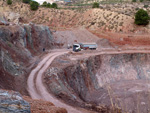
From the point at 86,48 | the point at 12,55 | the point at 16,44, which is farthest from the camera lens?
the point at 86,48

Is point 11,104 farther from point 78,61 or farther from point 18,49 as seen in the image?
point 78,61

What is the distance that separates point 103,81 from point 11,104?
3053 centimetres

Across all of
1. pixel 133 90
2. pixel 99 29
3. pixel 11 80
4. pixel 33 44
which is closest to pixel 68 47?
pixel 33 44

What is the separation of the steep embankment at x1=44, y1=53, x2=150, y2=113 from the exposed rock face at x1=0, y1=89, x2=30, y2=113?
11.5m

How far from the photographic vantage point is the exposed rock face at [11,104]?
26.6 feet

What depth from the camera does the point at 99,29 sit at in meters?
61.4

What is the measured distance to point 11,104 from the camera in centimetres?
834

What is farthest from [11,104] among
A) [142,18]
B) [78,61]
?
[142,18]

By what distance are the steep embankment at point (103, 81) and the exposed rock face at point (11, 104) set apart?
1152cm

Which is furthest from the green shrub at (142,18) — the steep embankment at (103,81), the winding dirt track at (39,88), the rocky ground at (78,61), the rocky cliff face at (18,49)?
the winding dirt track at (39,88)

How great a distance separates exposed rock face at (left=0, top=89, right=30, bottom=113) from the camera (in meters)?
8.10

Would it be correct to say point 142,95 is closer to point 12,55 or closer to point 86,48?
point 86,48

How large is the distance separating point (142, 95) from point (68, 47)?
79.6 feet

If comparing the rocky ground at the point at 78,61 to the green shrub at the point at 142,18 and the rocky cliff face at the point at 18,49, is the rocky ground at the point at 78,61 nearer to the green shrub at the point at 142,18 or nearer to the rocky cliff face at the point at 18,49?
the rocky cliff face at the point at 18,49
